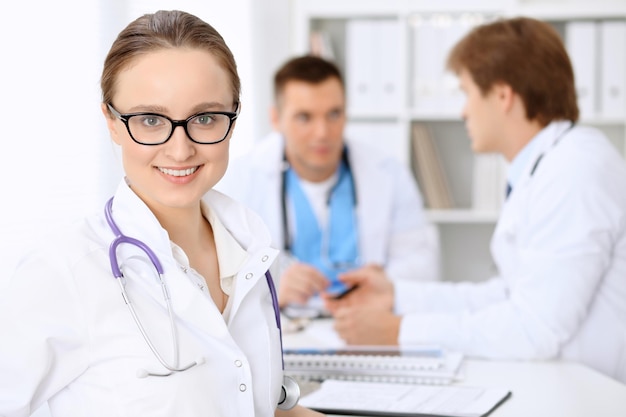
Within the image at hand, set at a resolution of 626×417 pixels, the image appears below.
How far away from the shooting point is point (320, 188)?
Result: 107 inches

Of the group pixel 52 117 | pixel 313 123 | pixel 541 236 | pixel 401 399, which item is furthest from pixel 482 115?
pixel 52 117

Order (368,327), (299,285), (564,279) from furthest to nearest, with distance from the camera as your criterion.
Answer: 1. (299,285)
2. (368,327)
3. (564,279)

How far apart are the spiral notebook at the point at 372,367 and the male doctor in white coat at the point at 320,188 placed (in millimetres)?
957

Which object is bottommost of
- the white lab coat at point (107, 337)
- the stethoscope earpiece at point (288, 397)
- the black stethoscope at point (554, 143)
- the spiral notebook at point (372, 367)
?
the spiral notebook at point (372, 367)

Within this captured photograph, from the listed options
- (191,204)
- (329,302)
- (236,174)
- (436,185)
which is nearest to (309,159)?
(236,174)

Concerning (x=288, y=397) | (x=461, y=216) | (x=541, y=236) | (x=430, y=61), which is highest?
(x=430, y=61)

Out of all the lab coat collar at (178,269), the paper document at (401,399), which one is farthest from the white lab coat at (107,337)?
the paper document at (401,399)

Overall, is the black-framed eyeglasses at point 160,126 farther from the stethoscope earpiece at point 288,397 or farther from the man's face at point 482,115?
the man's face at point 482,115

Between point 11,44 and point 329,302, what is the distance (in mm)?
1017

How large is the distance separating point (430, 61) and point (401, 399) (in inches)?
89.7

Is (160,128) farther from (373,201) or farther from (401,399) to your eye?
(373,201)

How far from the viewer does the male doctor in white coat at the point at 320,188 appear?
264 cm

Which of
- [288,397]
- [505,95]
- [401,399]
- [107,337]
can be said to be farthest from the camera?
[505,95]

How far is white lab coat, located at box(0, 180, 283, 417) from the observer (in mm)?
907
